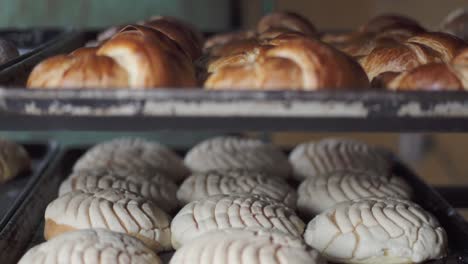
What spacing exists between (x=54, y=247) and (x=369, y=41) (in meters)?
1.04

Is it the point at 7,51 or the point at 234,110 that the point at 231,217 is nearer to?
the point at 234,110

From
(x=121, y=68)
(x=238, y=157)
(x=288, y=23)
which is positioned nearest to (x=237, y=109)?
(x=121, y=68)

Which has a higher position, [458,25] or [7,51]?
[7,51]

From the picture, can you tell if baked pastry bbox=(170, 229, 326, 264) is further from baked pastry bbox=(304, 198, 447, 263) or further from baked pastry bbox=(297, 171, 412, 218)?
baked pastry bbox=(297, 171, 412, 218)

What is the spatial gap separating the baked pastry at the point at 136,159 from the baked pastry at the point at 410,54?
802 mm

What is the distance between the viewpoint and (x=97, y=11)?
3363mm

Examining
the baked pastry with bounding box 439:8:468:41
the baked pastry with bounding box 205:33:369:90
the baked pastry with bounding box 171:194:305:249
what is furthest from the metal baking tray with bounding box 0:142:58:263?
the baked pastry with bounding box 439:8:468:41

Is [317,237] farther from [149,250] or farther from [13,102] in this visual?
[13,102]

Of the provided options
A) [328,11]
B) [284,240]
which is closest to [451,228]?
[284,240]

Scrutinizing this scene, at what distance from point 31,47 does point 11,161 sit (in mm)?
370

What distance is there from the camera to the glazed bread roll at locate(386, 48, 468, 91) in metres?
1.32

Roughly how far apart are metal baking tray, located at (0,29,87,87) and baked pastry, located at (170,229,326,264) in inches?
19.8

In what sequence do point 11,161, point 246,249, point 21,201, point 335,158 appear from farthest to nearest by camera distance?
point 335,158, point 11,161, point 21,201, point 246,249

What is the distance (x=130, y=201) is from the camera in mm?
1731
